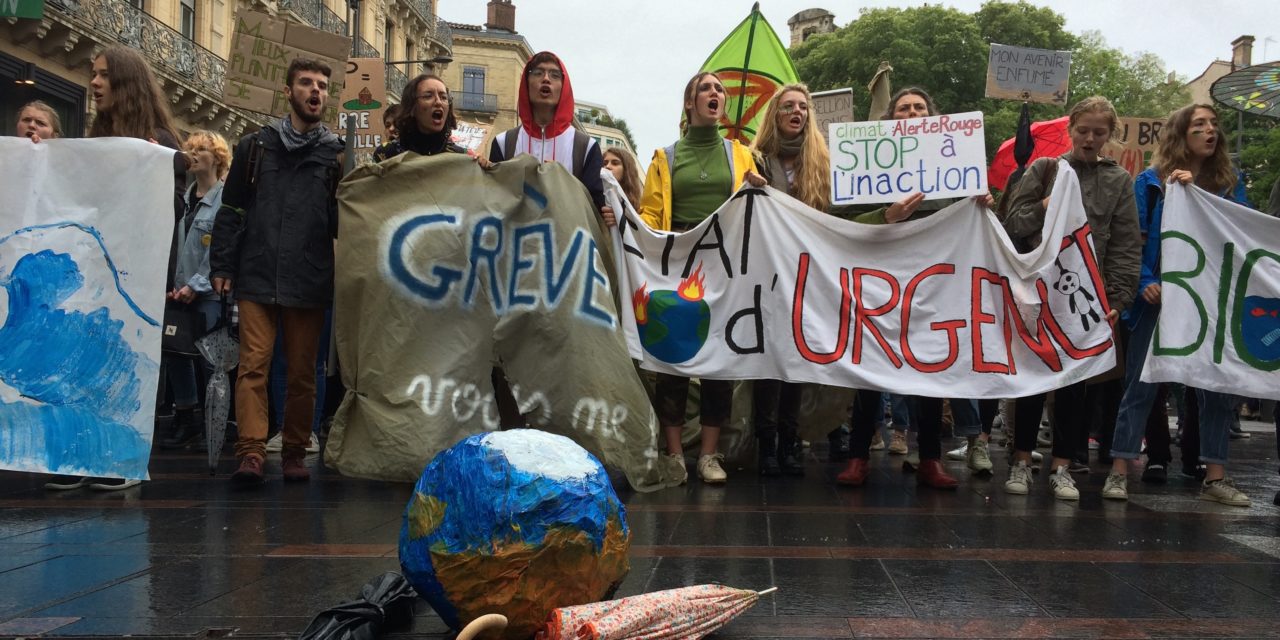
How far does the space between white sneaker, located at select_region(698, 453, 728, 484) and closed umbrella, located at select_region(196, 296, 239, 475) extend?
2.49m

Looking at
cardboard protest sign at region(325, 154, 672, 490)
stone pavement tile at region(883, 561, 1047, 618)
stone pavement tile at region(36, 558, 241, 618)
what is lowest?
stone pavement tile at region(36, 558, 241, 618)

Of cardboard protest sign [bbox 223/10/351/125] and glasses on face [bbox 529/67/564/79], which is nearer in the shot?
glasses on face [bbox 529/67/564/79]

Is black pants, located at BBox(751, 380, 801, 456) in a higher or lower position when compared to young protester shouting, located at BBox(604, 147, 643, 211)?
lower

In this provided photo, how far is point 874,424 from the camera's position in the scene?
596cm

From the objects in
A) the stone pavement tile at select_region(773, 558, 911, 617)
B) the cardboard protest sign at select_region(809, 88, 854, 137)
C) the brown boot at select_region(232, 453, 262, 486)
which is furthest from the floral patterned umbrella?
the cardboard protest sign at select_region(809, 88, 854, 137)

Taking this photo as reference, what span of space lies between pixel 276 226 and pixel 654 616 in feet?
11.7

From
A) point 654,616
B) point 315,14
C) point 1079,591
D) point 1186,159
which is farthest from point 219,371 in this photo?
point 315,14

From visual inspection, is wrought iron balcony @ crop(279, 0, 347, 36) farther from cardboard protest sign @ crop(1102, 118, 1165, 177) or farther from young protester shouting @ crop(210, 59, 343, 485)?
young protester shouting @ crop(210, 59, 343, 485)

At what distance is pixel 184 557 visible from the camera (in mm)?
3854

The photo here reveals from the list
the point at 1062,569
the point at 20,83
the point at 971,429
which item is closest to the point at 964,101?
the point at 20,83

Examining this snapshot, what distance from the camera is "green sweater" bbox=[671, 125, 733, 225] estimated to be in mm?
6164

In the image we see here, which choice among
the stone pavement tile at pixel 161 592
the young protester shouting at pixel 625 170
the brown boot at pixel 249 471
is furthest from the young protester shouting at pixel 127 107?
the young protester shouting at pixel 625 170

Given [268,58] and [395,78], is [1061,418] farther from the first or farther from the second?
[395,78]

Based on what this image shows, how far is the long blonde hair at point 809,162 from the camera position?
6184 millimetres
